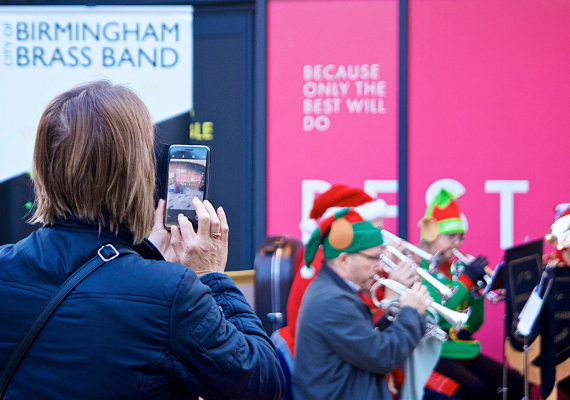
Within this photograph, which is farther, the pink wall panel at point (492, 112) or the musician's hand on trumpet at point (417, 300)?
the pink wall panel at point (492, 112)

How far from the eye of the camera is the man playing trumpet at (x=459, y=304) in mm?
3885

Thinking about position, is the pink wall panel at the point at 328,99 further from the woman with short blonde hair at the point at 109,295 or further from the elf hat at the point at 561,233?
the woman with short blonde hair at the point at 109,295

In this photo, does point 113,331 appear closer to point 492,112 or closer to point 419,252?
point 419,252

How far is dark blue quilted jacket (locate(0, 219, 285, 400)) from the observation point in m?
1.07

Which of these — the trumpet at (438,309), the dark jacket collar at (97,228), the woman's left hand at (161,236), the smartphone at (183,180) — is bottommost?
the trumpet at (438,309)

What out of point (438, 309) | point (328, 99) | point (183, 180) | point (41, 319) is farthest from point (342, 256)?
point (328, 99)

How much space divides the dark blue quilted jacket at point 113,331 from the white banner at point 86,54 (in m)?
3.71

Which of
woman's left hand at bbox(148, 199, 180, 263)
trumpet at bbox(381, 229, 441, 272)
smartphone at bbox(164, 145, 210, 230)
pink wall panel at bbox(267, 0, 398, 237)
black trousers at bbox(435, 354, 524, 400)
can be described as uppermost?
pink wall panel at bbox(267, 0, 398, 237)

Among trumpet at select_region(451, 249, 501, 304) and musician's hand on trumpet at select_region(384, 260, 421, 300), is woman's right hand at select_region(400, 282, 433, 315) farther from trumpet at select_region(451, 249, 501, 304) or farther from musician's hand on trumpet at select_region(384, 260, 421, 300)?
trumpet at select_region(451, 249, 501, 304)

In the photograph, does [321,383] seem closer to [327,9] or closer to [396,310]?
[396,310]

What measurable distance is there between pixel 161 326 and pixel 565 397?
310 centimetres

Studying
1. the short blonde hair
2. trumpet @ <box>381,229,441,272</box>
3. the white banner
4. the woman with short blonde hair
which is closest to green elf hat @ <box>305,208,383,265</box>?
trumpet @ <box>381,229,441,272</box>

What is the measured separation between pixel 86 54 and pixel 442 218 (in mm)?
3030

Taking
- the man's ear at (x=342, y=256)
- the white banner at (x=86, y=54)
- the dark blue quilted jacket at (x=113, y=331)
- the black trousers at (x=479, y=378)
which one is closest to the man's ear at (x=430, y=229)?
the black trousers at (x=479, y=378)
